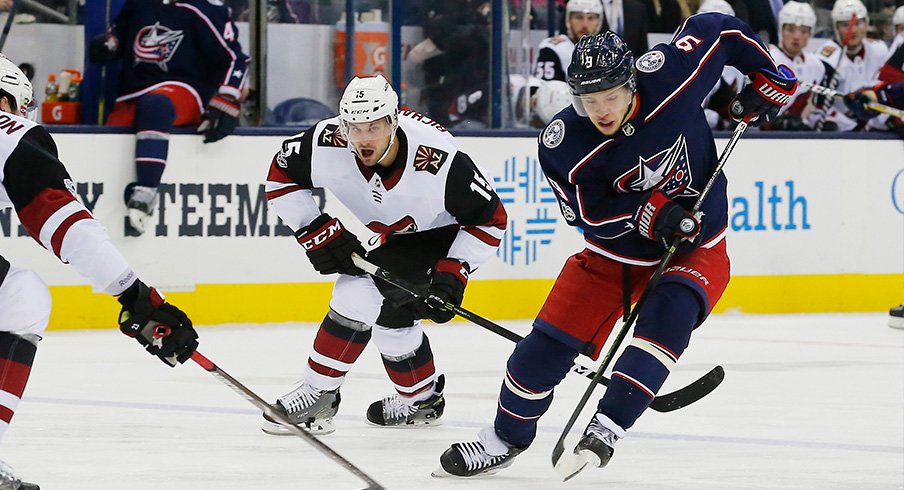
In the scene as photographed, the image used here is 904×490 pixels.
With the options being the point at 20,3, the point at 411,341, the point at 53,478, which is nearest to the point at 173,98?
the point at 20,3

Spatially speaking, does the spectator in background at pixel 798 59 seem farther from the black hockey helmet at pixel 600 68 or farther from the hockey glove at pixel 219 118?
the black hockey helmet at pixel 600 68

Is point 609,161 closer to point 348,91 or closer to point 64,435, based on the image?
point 348,91

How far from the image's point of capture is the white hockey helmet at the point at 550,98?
733 centimetres

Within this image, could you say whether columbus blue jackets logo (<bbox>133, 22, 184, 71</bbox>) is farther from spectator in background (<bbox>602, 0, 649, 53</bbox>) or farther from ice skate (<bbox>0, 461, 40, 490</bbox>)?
ice skate (<bbox>0, 461, 40, 490</bbox>)

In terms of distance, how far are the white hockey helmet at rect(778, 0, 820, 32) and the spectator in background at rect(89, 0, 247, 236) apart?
291cm

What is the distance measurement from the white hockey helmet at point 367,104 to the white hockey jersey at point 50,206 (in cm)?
100

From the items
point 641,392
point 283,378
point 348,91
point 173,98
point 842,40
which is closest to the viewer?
point 641,392

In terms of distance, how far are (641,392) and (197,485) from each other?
0.97m

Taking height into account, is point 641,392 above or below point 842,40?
below

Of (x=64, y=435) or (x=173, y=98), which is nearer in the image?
(x=64, y=435)

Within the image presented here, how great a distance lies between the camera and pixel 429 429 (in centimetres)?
418

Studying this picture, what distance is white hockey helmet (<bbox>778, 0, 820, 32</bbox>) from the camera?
7918 millimetres

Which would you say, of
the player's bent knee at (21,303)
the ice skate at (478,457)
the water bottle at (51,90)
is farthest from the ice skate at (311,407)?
the water bottle at (51,90)

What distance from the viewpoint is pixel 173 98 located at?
21.6 ft
